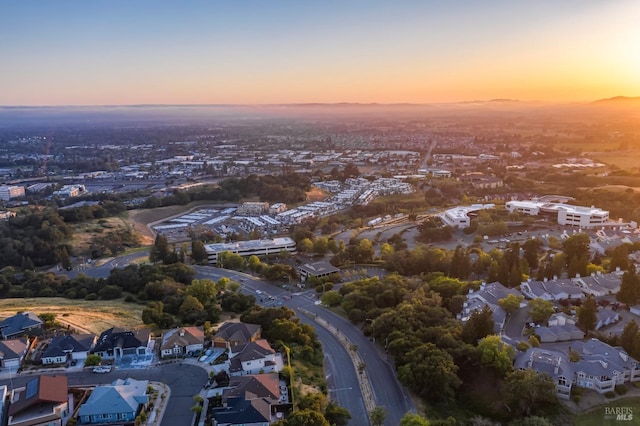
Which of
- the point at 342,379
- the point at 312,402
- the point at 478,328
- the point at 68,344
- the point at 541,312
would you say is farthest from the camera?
the point at 541,312

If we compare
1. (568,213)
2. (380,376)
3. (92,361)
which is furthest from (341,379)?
(568,213)

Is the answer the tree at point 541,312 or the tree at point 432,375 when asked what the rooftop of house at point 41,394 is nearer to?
the tree at point 432,375

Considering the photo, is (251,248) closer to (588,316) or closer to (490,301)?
(490,301)

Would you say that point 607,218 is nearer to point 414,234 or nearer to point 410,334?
point 414,234

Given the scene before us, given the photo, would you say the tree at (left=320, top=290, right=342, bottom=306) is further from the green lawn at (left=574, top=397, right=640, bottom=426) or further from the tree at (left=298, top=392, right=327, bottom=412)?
the green lawn at (left=574, top=397, right=640, bottom=426)

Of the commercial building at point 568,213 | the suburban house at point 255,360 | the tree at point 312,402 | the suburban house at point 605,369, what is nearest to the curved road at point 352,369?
the tree at point 312,402

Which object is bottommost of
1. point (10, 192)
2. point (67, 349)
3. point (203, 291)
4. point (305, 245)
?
point (10, 192)

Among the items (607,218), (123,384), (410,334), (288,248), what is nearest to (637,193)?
(607,218)
